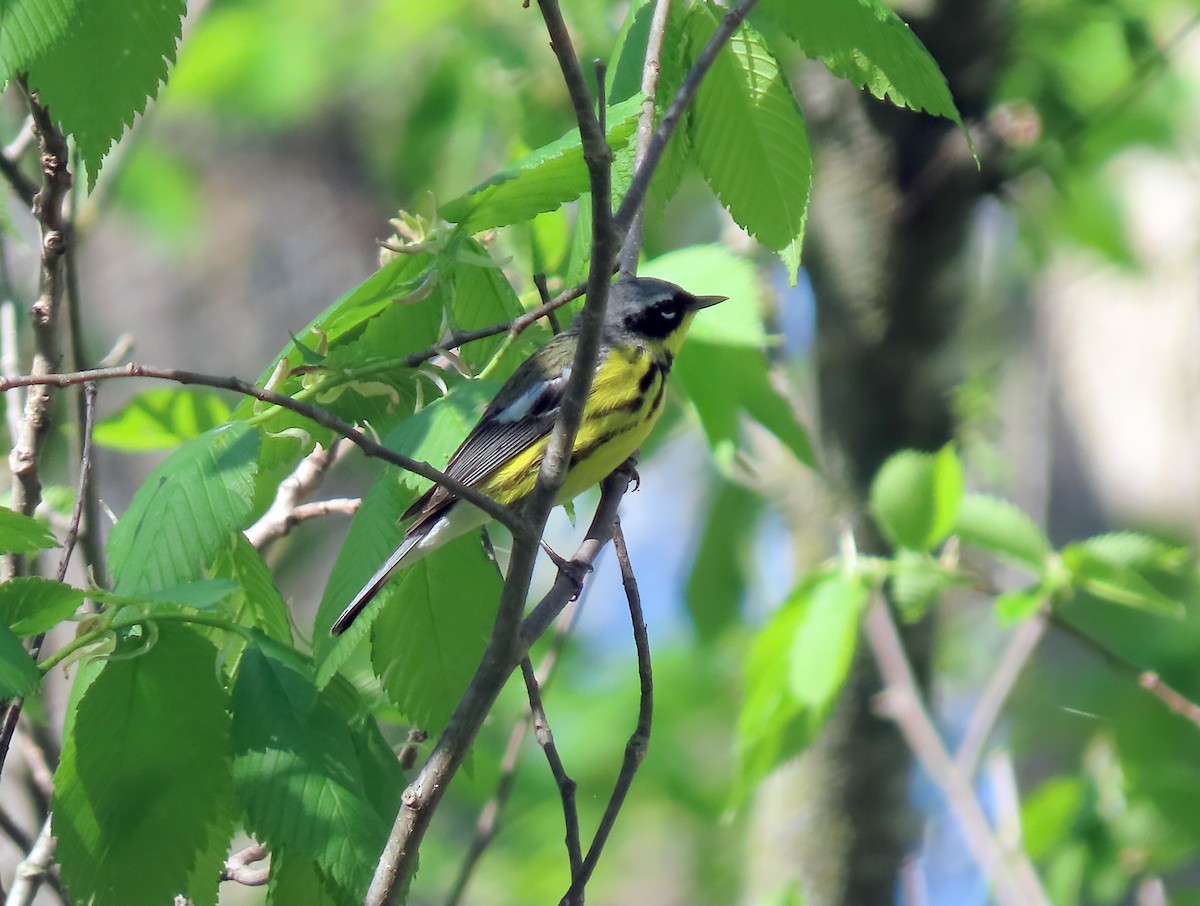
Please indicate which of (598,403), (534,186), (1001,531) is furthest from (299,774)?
(1001,531)

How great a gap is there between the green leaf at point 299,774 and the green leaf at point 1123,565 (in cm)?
184

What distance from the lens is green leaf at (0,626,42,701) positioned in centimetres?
145

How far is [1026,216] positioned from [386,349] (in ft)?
11.1

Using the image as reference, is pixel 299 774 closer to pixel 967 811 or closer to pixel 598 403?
pixel 598 403

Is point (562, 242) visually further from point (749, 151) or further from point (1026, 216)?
point (1026, 216)

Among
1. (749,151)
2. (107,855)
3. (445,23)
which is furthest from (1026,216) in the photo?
(107,855)

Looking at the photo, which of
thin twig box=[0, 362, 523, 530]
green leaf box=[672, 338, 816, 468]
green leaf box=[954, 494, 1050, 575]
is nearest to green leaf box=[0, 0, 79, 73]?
thin twig box=[0, 362, 523, 530]

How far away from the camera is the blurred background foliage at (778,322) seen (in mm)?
4137

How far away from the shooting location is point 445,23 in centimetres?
530

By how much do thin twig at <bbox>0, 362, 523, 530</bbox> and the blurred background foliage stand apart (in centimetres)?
60

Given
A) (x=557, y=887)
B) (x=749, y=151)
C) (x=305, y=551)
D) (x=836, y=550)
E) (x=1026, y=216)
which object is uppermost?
(x=749, y=151)

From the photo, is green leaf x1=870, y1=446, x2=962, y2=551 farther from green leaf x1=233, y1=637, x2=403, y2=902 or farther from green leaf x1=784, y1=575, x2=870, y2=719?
green leaf x1=233, y1=637, x2=403, y2=902

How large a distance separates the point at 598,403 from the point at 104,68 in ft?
4.81

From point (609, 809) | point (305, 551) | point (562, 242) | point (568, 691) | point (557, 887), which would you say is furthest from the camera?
point (568, 691)
